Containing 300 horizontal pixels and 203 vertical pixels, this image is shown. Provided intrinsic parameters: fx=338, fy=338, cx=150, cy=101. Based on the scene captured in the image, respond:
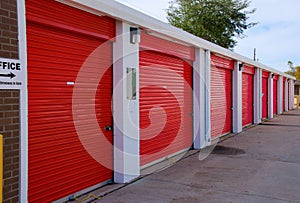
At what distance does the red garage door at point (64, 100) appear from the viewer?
4512mm

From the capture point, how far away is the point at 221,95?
12.3 meters

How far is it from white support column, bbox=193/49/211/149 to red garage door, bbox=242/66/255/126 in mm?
5569

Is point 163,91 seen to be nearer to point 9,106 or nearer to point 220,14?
point 9,106

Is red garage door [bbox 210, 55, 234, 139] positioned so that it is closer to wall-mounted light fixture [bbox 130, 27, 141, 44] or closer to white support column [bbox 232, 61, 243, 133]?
white support column [bbox 232, 61, 243, 133]

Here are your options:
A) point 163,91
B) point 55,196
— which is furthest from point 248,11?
point 55,196

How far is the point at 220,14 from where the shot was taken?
31078 mm

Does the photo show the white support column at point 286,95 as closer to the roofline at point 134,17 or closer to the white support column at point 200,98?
the white support column at point 200,98

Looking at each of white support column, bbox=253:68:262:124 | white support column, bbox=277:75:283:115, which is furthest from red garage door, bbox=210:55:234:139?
white support column, bbox=277:75:283:115

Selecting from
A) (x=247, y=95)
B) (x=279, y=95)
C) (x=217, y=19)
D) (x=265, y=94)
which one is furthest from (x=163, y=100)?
(x=217, y=19)

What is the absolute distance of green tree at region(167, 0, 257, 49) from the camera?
1220 inches

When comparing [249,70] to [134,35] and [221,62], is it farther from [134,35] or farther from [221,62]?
[134,35]

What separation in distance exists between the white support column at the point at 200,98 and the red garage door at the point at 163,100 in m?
0.21

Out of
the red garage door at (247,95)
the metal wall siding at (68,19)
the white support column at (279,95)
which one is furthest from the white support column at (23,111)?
the white support column at (279,95)

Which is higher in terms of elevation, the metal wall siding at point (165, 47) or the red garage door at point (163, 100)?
the metal wall siding at point (165, 47)
